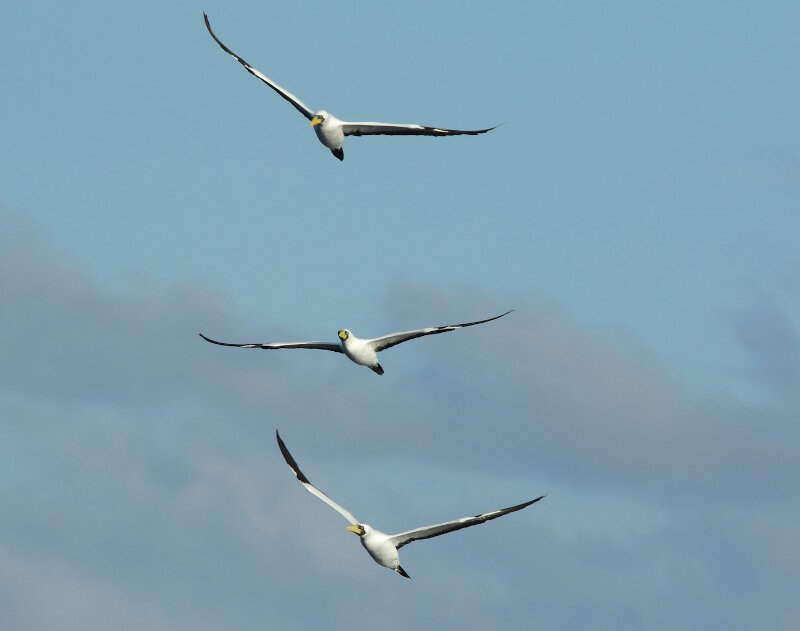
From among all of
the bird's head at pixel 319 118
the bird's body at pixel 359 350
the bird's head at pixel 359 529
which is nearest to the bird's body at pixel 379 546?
the bird's head at pixel 359 529

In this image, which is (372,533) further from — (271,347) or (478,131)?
(478,131)

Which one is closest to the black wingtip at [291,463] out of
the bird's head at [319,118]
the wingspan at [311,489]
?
the wingspan at [311,489]

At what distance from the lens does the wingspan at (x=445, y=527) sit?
250ft

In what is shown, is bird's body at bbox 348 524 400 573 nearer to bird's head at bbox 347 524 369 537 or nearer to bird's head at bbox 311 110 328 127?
bird's head at bbox 347 524 369 537

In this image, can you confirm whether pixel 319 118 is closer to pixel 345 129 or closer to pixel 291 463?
pixel 345 129

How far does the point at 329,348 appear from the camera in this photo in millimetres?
93000

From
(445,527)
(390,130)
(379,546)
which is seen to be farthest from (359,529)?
(390,130)

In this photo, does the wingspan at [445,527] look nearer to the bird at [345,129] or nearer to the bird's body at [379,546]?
the bird's body at [379,546]

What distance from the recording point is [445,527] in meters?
80.0

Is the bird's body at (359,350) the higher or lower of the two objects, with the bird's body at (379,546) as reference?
higher

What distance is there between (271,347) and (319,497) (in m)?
9.01

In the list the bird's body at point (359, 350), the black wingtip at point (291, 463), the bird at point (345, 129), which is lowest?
the black wingtip at point (291, 463)

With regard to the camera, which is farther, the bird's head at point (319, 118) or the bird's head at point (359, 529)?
the bird's head at point (319, 118)

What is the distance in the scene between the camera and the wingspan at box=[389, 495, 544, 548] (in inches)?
3000
